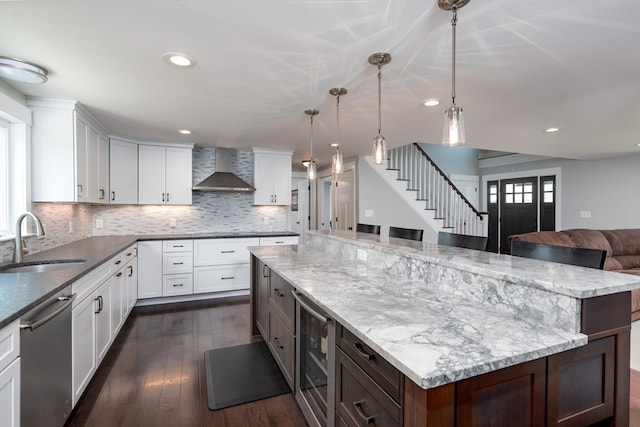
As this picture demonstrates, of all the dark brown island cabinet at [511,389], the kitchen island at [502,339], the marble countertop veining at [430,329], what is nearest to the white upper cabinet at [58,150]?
the marble countertop veining at [430,329]

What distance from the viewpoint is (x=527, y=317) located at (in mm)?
1157

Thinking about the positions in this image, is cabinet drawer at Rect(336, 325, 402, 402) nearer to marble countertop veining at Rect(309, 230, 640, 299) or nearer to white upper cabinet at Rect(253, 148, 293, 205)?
marble countertop veining at Rect(309, 230, 640, 299)

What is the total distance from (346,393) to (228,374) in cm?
148

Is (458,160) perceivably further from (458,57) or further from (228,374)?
(228,374)

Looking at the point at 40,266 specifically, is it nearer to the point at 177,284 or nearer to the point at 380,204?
the point at 177,284

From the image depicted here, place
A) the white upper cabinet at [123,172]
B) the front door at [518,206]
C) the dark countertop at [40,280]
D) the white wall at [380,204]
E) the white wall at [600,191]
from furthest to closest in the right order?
the front door at [518,206], the white wall at [600,191], the white wall at [380,204], the white upper cabinet at [123,172], the dark countertop at [40,280]

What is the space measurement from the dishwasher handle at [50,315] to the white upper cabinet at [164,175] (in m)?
2.70

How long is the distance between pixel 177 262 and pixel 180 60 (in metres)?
2.89

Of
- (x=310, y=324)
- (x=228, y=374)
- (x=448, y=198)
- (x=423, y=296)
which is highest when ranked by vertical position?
(x=448, y=198)

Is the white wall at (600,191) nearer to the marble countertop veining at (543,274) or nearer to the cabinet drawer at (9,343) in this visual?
the marble countertop veining at (543,274)

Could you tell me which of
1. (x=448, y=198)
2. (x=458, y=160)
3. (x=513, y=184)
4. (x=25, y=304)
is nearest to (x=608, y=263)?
(x=448, y=198)

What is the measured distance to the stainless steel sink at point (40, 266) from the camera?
2.09 metres

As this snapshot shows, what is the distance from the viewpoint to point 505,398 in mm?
934

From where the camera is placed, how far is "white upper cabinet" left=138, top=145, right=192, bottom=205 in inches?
163
